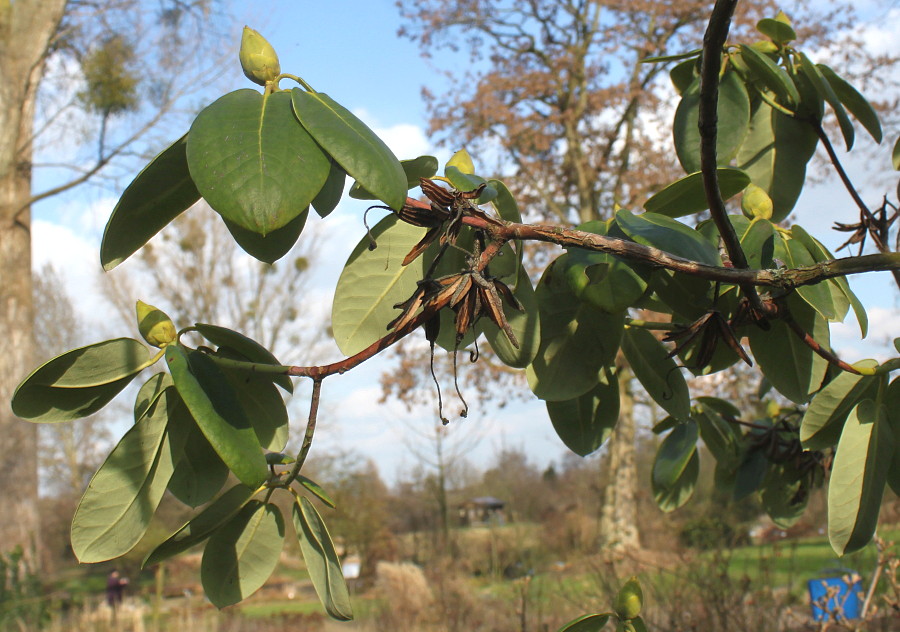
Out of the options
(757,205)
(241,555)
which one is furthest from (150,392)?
(757,205)

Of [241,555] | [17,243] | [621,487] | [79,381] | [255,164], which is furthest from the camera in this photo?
[621,487]

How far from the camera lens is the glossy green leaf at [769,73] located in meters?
0.63

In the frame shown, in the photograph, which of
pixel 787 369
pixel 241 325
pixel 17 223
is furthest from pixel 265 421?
pixel 241 325

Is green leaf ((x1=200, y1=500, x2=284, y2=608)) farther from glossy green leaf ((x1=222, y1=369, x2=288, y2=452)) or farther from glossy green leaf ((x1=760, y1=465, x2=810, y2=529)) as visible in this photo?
glossy green leaf ((x1=760, y1=465, x2=810, y2=529))

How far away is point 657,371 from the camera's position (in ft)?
1.94

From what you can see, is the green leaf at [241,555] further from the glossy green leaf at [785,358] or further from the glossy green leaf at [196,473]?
the glossy green leaf at [785,358]

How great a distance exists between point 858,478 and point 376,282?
39 centimetres

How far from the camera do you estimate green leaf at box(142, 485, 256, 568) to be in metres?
0.48

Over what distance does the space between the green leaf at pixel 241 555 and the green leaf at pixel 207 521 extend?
0.5 inches

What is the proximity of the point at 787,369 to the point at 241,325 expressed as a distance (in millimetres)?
13403

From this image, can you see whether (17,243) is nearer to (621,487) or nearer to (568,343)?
(568,343)

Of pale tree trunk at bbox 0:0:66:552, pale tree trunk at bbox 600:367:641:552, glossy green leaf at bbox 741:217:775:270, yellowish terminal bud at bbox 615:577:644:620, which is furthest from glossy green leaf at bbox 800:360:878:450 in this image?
pale tree trunk at bbox 600:367:641:552

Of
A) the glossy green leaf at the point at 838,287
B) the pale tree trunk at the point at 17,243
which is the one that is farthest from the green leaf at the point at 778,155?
the pale tree trunk at the point at 17,243

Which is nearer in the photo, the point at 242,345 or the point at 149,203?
the point at 149,203
